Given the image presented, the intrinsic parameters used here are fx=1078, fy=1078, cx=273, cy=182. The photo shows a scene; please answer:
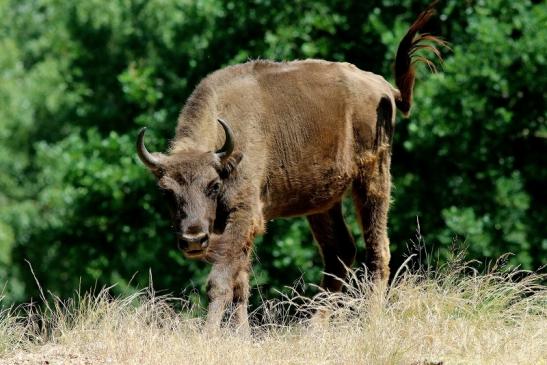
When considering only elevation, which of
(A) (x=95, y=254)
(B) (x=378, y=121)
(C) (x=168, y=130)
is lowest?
(A) (x=95, y=254)

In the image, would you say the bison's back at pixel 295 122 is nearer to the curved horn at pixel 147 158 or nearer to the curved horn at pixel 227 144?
the curved horn at pixel 227 144

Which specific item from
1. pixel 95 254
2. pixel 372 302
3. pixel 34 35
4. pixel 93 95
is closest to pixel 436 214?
pixel 95 254

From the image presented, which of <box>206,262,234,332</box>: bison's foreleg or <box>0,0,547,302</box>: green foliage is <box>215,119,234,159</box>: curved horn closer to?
<box>206,262,234,332</box>: bison's foreleg

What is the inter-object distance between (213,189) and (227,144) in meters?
0.40

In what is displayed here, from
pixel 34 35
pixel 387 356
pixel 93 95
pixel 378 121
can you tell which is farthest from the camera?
Result: pixel 34 35

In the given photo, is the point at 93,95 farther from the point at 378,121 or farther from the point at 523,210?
the point at 378,121

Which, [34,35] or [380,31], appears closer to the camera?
[380,31]

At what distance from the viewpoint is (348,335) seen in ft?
25.8

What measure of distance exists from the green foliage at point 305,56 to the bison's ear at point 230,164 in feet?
18.5

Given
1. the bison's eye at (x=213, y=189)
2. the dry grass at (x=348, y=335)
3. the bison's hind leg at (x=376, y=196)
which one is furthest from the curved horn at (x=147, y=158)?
the bison's hind leg at (x=376, y=196)

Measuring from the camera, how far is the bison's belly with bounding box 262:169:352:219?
9969mm

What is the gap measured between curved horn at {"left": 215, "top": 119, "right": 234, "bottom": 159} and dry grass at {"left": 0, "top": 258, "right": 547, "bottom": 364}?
4.64ft

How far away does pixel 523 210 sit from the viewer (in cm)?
1680

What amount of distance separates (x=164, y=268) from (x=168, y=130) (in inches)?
90.2
